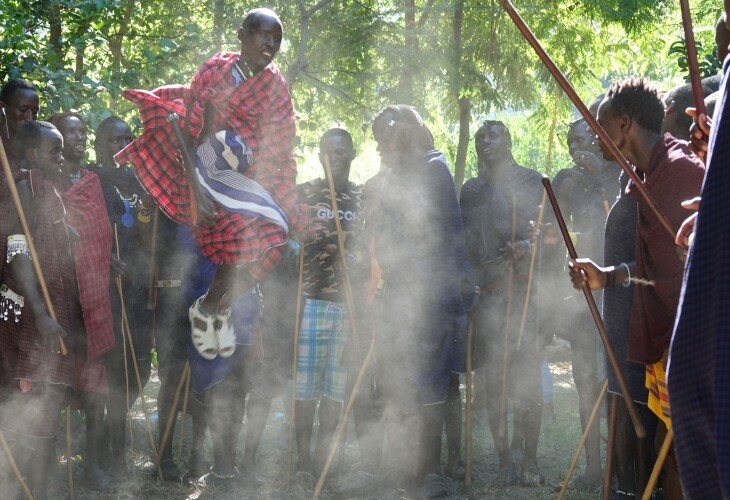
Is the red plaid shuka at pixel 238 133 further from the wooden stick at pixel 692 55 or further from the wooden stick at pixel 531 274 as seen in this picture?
the wooden stick at pixel 692 55

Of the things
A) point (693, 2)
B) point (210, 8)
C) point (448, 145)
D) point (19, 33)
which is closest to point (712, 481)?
point (19, 33)

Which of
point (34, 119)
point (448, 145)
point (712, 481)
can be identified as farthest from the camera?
point (448, 145)

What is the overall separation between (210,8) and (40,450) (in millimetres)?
4672

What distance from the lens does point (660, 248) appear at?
3721 mm

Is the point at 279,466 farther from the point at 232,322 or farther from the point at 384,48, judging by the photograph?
the point at 384,48

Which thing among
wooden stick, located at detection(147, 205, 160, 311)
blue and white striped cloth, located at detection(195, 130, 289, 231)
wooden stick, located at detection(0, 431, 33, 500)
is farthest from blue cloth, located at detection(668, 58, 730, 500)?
wooden stick, located at detection(147, 205, 160, 311)

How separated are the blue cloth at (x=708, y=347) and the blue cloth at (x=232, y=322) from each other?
4.10 m

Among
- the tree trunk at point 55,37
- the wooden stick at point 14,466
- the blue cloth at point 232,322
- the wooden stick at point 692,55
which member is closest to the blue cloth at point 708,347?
the wooden stick at point 692,55

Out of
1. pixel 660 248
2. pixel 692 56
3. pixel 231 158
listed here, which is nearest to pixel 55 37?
pixel 231 158

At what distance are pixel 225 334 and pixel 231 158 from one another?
105 centimetres

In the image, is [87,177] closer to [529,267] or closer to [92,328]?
[92,328]

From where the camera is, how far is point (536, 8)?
28.4 feet

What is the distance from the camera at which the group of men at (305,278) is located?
4488 mm

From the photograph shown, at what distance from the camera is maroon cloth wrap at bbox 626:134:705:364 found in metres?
3.65
